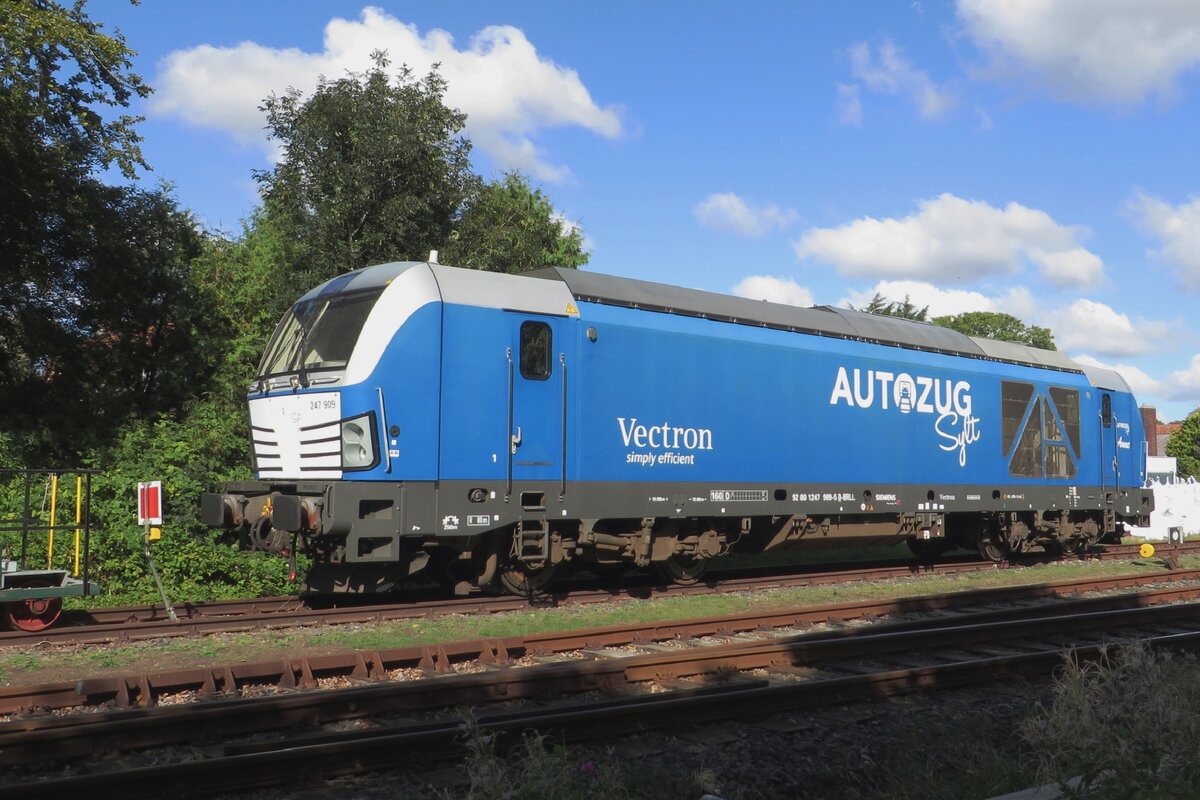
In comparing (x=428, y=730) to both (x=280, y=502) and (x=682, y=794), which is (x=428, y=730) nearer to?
(x=682, y=794)

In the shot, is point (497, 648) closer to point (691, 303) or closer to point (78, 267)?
point (691, 303)

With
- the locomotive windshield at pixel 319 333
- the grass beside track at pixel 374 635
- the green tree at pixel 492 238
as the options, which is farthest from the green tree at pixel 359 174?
the grass beside track at pixel 374 635

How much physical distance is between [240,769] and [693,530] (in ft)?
28.3

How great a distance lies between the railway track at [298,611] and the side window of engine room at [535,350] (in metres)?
2.89

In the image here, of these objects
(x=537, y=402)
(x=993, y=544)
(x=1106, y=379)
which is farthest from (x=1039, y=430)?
(x=537, y=402)

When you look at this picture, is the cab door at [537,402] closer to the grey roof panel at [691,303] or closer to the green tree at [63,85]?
the grey roof panel at [691,303]

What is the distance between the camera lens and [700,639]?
1040cm

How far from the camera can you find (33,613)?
1068 cm

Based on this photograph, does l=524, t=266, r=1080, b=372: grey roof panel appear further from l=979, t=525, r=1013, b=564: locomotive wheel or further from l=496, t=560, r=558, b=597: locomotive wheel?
l=496, t=560, r=558, b=597: locomotive wheel

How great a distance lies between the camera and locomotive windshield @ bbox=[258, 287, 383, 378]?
1055 cm

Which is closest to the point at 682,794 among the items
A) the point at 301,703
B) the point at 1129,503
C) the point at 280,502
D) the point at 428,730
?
the point at 428,730

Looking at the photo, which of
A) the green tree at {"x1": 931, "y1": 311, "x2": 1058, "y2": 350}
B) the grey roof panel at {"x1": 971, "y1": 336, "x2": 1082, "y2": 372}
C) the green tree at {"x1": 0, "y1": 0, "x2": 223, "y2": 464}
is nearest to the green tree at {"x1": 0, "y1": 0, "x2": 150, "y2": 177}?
the green tree at {"x1": 0, "y1": 0, "x2": 223, "y2": 464}

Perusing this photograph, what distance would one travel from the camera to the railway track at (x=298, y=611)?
10.2 meters

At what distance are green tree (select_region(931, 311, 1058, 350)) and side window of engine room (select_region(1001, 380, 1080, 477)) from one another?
5313cm
